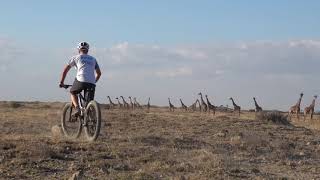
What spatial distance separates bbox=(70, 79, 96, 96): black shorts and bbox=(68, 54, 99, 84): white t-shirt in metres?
0.08

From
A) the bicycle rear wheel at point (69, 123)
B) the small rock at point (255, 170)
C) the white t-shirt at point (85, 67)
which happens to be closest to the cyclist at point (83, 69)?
the white t-shirt at point (85, 67)

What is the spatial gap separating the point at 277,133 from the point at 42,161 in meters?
11.0

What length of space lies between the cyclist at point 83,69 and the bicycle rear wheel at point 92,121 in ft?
1.50

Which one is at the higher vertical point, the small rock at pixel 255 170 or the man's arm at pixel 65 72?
the man's arm at pixel 65 72

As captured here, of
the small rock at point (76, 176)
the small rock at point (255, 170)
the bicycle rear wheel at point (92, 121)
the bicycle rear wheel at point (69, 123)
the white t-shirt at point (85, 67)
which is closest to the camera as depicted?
the small rock at point (76, 176)

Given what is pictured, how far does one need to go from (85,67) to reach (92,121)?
121cm

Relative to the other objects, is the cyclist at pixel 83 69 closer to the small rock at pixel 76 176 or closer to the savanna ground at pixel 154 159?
the savanna ground at pixel 154 159

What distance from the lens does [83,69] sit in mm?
14547

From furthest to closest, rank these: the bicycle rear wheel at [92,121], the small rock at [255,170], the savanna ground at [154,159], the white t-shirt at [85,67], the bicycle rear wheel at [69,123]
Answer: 1. the bicycle rear wheel at [69,123]
2. the white t-shirt at [85,67]
3. the bicycle rear wheel at [92,121]
4. the small rock at [255,170]
5. the savanna ground at [154,159]

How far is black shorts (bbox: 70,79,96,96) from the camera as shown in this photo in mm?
14578

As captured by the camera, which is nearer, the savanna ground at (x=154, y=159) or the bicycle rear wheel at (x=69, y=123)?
the savanna ground at (x=154, y=159)

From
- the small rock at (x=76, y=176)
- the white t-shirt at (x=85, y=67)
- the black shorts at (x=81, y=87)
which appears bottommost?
the small rock at (x=76, y=176)

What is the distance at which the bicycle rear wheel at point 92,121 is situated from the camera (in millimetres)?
14117

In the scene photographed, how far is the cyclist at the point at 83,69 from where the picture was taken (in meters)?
14.5
